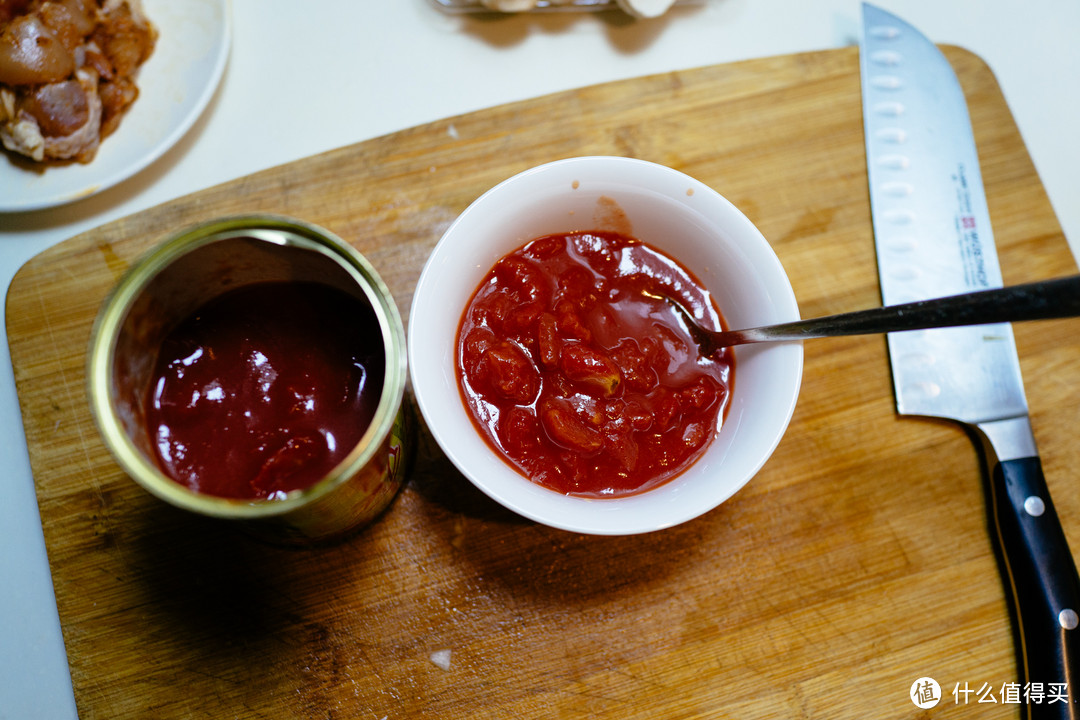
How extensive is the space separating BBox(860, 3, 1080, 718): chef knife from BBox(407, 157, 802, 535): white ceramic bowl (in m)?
0.59

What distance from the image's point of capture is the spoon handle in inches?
42.8

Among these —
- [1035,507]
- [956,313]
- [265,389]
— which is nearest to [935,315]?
[956,313]

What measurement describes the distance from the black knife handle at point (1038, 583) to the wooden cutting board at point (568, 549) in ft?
0.18

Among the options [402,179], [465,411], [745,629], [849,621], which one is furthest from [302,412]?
[849,621]

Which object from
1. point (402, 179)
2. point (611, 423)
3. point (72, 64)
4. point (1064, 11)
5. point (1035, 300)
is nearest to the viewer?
point (1035, 300)

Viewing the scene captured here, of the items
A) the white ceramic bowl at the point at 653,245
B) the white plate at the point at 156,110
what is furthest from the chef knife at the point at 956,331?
the white plate at the point at 156,110

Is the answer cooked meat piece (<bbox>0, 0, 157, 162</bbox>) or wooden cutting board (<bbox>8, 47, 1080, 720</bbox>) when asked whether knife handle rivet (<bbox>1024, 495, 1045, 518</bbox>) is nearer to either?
wooden cutting board (<bbox>8, 47, 1080, 720</bbox>)

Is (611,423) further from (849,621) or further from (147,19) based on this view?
(147,19)

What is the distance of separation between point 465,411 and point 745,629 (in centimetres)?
96

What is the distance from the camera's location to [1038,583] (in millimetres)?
1773

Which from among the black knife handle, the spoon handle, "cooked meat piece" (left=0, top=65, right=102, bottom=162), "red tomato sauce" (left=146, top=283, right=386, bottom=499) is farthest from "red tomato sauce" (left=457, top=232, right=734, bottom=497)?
"cooked meat piece" (left=0, top=65, right=102, bottom=162)

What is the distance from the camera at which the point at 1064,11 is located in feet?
8.79

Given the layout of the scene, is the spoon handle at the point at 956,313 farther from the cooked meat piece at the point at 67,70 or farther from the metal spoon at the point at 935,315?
the cooked meat piece at the point at 67,70

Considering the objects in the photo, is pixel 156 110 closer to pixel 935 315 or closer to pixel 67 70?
pixel 67 70
